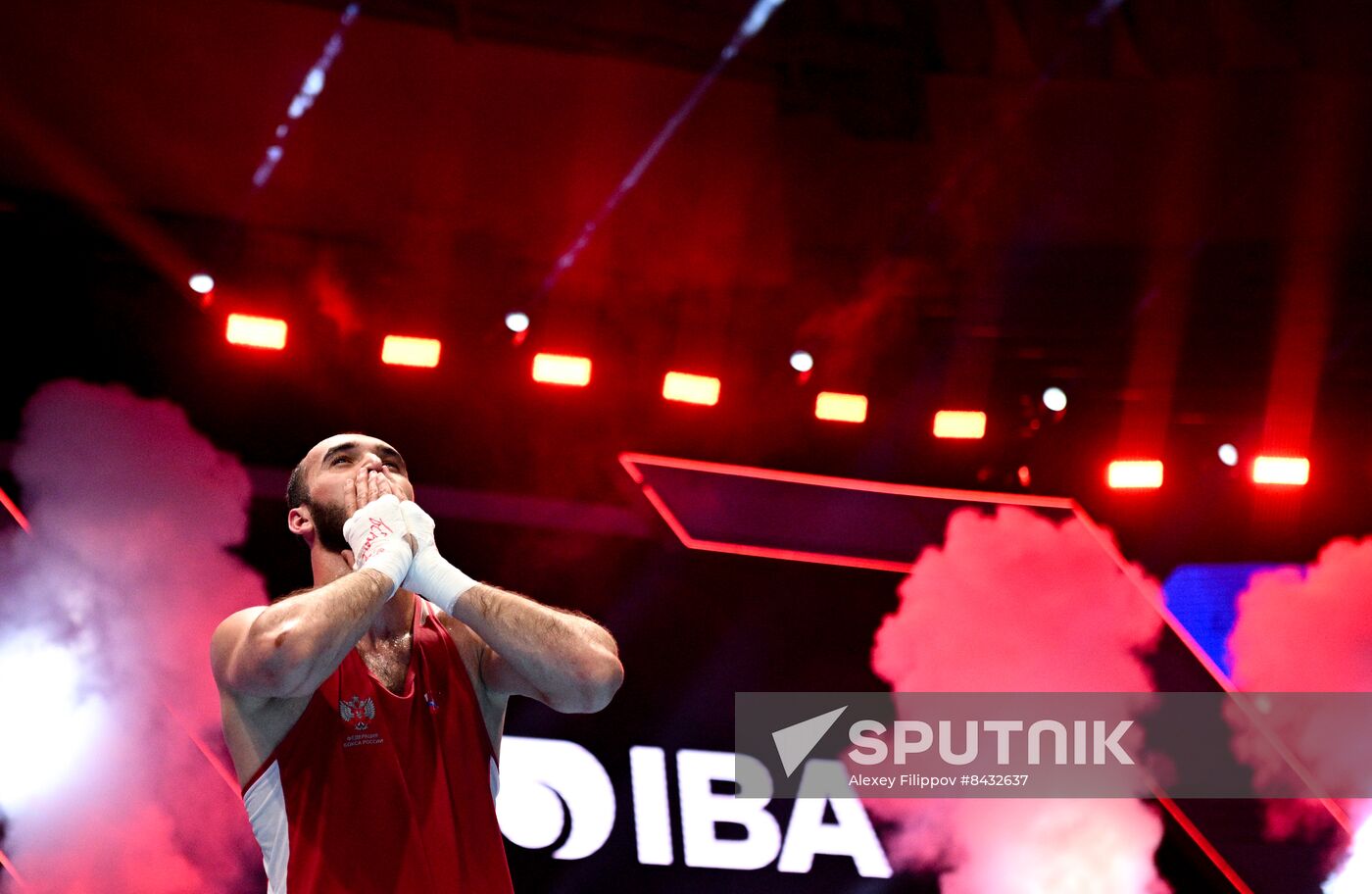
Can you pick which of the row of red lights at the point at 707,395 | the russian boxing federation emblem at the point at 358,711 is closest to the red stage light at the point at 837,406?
the row of red lights at the point at 707,395

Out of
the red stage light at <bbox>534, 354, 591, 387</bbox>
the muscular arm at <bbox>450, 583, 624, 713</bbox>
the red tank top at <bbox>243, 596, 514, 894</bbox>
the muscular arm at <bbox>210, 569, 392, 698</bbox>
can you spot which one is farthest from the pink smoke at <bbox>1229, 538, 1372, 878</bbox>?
the muscular arm at <bbox>210, 569, 392, 698</bbox>

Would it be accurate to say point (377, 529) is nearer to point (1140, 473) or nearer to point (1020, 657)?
point (1020, 657)

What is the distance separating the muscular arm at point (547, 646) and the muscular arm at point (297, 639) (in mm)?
183

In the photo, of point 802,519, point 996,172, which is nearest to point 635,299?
point 802,519

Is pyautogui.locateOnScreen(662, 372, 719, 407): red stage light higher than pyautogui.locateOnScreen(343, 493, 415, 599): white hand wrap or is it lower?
higher

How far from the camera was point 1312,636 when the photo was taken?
6465mm

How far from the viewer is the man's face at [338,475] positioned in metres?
2.14

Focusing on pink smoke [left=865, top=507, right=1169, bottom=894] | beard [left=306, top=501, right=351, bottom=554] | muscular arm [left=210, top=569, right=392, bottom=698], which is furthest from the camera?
pink smoke [left=865, top=507, right=1169, bottom=894]

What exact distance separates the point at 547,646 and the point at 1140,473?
519 cm

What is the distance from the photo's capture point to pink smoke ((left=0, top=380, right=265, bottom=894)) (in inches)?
204

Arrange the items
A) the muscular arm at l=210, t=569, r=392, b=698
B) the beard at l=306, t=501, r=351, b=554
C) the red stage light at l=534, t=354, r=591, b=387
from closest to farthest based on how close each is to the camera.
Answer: the muscular arm at l=210, t=569, r=392, b=698
the beard at l=306, t=501, r=351, b=554
the red stage light at l=534, t=354, r=591, b=387

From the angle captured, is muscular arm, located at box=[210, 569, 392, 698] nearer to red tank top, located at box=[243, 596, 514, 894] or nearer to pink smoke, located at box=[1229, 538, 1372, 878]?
red tank top, located at box=[243, 596, 514, 894]

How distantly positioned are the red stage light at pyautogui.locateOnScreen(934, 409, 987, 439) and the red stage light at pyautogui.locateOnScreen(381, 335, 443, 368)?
109 inches

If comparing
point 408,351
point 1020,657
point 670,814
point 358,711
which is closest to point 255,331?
point 408,351
